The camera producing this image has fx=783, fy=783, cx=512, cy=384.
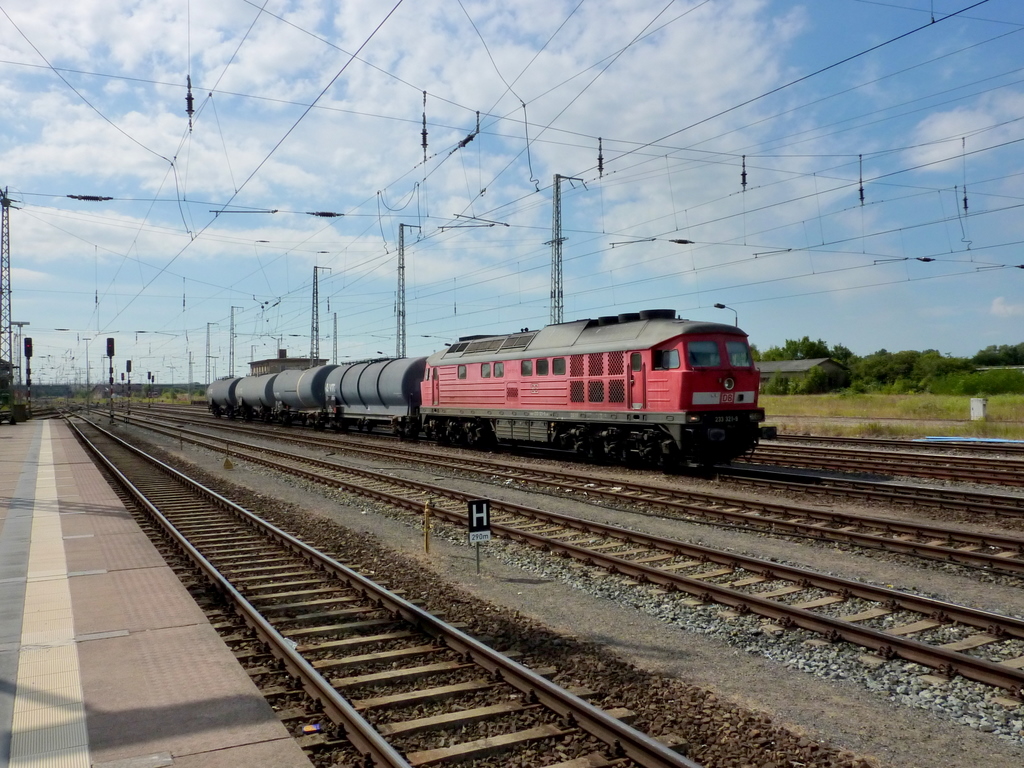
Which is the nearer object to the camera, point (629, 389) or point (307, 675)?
point (307, 675)

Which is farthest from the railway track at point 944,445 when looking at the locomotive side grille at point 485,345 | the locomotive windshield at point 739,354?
the locomotive side grille at point 485,345

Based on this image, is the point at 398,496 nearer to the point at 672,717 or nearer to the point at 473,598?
the point at 473,598

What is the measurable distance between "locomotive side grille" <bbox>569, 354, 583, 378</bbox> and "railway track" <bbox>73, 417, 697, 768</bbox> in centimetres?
1135

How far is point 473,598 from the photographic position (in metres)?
8.98

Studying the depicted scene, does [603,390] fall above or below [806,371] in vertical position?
below

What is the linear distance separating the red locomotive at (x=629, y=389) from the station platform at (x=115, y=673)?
37.2ft

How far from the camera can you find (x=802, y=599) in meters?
8.64

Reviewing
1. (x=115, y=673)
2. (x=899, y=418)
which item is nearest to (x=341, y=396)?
(x=899, y=418)

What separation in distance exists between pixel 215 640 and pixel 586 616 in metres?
3.71

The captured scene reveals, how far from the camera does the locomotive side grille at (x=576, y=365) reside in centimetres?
2075

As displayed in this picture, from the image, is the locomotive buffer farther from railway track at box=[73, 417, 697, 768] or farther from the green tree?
the green tree

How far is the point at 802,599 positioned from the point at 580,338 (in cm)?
1322

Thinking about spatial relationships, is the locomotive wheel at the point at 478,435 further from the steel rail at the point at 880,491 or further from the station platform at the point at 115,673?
the station platform at the point at 115,673

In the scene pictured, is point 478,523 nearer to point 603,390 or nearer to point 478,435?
point 603,390
